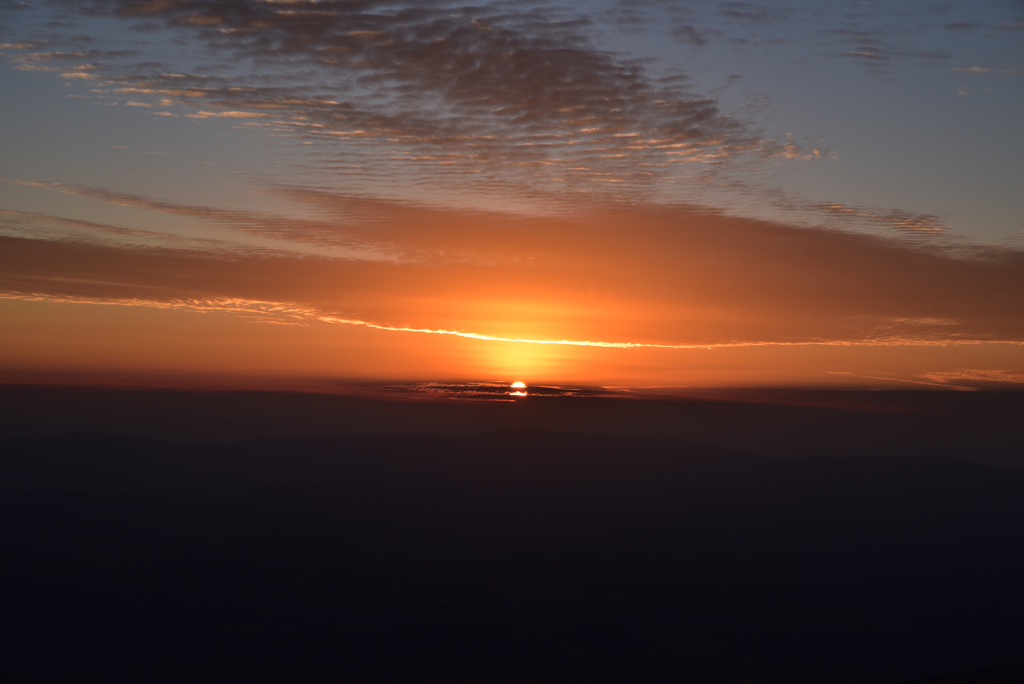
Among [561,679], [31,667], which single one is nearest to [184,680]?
[31,667]

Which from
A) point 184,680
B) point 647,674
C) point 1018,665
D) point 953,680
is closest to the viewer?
point 953,680

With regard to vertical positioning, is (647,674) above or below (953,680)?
below

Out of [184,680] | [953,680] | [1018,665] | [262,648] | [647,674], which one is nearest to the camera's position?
[953,680]

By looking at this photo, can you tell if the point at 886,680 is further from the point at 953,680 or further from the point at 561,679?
the point at 953,680

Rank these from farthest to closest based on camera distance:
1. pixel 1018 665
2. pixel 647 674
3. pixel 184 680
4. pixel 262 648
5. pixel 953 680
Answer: pixel 262 648 → pixel 647 674 → pixel 184 680 → pixel 1018 665 → pixel 953 680

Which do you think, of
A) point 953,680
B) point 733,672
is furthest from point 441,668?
point 953,680

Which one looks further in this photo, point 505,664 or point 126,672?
point 505,664

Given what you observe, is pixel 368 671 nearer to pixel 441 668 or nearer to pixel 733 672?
pixel 441 668

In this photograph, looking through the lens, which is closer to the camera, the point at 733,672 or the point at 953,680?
the point at 953,680

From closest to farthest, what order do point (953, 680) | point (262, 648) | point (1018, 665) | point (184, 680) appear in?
point (953, 680) < point (1018, 665) < point (184, 680) < point (262, 648)
